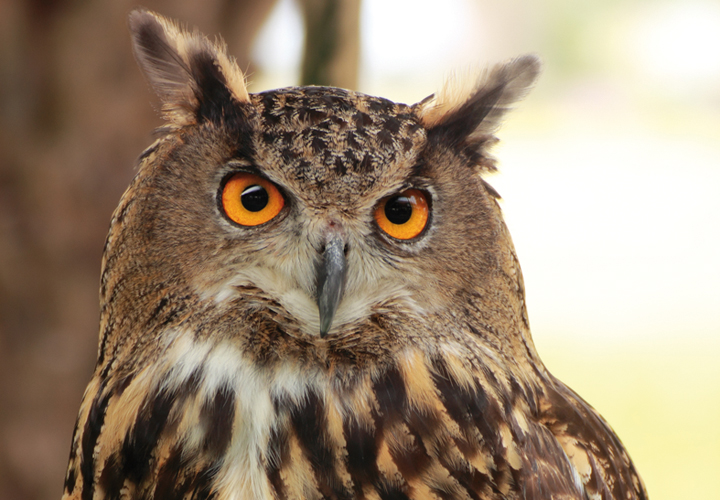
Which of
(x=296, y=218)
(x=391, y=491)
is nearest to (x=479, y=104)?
(x=296, y=218)

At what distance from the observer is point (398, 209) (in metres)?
1.01

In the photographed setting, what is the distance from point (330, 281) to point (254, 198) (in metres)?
0.15

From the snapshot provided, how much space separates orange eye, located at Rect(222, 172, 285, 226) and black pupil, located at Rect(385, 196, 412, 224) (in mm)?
147

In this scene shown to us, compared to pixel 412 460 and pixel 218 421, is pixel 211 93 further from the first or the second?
pixel 412 460

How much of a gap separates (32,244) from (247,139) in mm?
1047

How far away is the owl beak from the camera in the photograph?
37.8 inches

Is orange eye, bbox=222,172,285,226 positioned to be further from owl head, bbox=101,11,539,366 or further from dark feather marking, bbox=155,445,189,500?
dark feather marking, bbox=155,445,189,500

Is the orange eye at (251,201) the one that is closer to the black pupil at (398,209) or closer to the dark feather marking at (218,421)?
the black pupil at (398,209)

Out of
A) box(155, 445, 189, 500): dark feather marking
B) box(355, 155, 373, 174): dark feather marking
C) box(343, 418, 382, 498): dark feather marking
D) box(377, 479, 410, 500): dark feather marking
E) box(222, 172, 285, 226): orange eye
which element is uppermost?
box(355, 155, 373, 174): dark feather marking

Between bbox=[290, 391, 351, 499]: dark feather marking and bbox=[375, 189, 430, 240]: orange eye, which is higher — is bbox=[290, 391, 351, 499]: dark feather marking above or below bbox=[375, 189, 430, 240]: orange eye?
below

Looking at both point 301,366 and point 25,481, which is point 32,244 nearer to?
point 25,481

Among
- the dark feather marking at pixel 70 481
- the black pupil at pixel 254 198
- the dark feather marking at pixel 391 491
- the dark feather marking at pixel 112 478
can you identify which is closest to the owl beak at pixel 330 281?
the black pupil at pixel 254 198

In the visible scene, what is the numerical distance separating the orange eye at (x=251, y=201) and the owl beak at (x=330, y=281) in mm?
93

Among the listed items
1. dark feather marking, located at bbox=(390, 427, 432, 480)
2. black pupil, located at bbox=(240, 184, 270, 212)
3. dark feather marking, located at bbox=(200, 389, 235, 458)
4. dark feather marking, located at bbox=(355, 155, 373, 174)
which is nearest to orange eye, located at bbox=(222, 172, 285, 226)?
black pupil, located at bbox=(240, 184, 270, 212)
